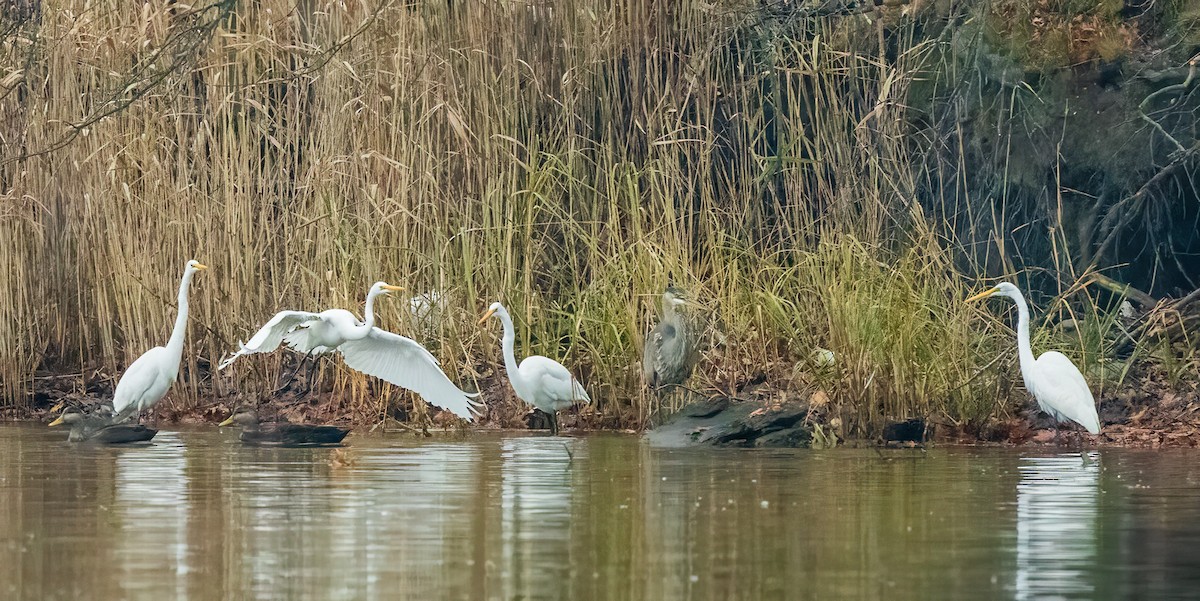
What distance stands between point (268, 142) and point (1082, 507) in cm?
832

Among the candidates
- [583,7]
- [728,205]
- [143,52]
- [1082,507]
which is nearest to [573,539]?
[1082,507]

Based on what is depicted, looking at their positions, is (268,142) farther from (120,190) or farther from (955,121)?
(955,121)

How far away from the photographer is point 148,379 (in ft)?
43.9

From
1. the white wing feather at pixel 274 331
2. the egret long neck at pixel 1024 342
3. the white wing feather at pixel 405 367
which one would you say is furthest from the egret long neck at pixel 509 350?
the egret long neck at pixel 1024 342

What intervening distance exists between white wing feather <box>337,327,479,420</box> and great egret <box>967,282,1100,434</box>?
11.4 ft

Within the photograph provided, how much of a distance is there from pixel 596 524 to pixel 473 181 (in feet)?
21.3

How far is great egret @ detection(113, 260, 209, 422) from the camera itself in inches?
526

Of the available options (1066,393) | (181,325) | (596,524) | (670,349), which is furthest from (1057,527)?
(181,325)

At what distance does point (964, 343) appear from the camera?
41.6ft

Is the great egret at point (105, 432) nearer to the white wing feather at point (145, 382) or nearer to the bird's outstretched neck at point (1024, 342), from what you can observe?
the white wing feather at point (145, 382)

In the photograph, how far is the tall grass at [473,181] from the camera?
45.0 feet

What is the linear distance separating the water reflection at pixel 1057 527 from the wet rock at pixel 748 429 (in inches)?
61.4

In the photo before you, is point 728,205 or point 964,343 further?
point 728,205

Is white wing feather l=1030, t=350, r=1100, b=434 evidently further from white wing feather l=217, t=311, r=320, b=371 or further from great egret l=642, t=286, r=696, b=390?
white wing feather l=217, t=311, r=320, b=371
